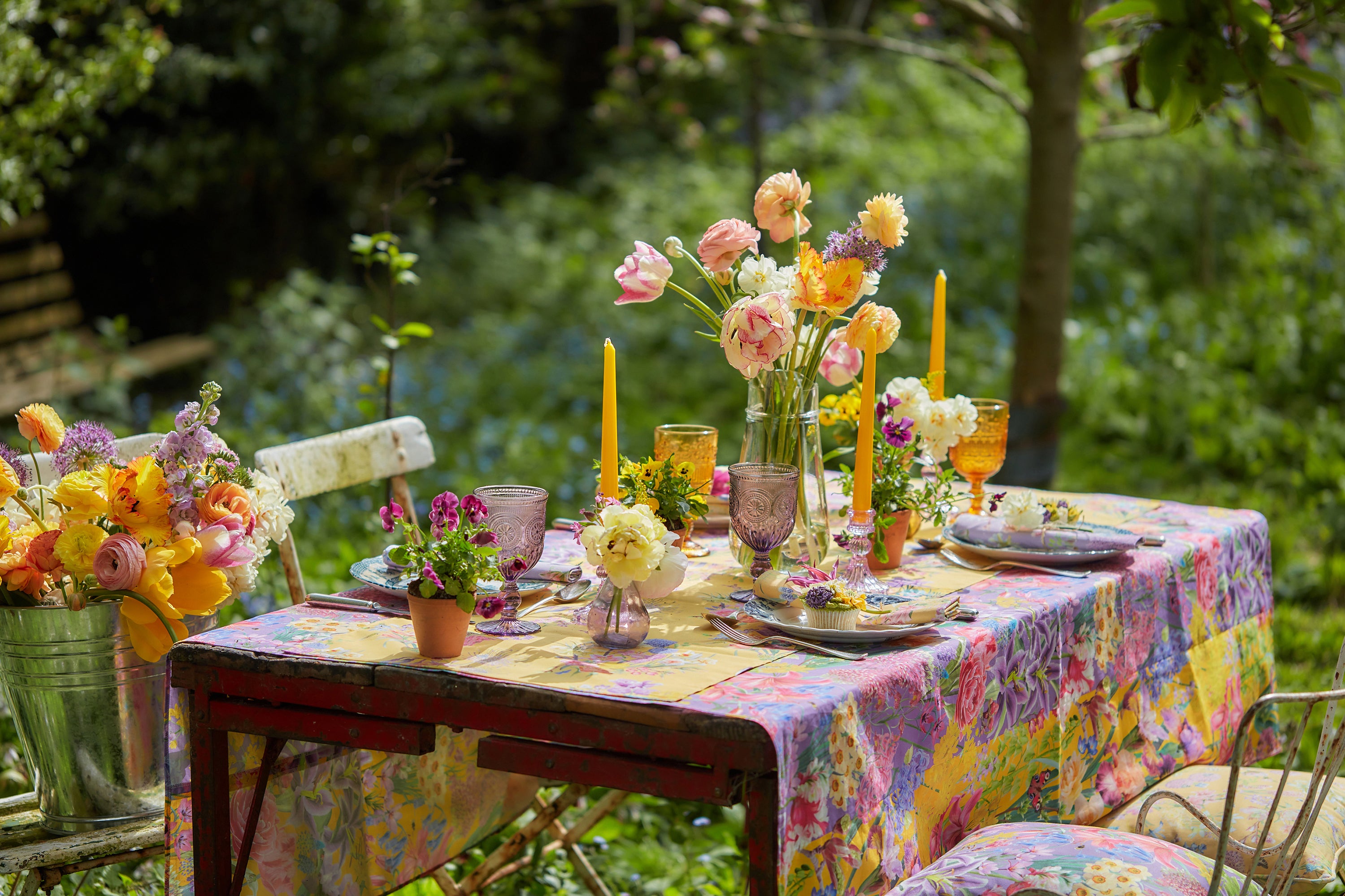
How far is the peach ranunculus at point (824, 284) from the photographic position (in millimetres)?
1941

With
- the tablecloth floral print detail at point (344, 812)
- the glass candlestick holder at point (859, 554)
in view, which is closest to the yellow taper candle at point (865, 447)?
the glass candlestick holder at point (859, 554)

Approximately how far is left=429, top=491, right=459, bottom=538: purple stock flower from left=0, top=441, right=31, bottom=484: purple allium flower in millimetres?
766

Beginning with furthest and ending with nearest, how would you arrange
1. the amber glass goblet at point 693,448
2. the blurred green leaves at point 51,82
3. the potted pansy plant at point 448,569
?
1. the blurred green leaves at point 51,82
2. the amber glass goblet at point 693,448
3. the potted pansy plant at point 448,569

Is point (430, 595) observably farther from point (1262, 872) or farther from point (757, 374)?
point (1262, 872)

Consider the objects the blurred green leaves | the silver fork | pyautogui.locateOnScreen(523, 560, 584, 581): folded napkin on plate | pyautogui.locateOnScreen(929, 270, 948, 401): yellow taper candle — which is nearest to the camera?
the silver fork

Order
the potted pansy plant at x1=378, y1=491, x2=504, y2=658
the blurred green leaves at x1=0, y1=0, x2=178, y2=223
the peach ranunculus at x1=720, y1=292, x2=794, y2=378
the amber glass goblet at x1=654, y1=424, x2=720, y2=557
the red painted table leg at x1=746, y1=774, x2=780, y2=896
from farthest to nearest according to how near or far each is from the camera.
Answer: the blurred green leaves at x1=0, y1=0, x2=178, y2=223 → the amber glass goblet at x1=654, y1=424, x2=720, y2=557 → the peach ranunculus at x1=720, y1=292, x2=794, y2=378 → the potted pansy plant at x1=378, y1=491, x2=504, y2=658 → the red painted table leg at x1=746, y1=774, x2=780, y2=896

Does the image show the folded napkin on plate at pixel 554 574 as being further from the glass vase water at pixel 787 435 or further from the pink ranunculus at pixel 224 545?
the pink ranunculus at pixel 224 545

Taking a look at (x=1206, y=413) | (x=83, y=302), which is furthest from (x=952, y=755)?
(x=83, y=302)

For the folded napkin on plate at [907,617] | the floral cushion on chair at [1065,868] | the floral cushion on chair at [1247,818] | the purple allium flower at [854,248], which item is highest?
the purple allium flower at [854,248]

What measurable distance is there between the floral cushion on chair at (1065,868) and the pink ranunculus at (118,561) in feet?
3.93

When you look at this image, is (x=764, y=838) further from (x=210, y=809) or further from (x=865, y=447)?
(x=210, y=809)

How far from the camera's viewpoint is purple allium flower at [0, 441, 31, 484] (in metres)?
2.04

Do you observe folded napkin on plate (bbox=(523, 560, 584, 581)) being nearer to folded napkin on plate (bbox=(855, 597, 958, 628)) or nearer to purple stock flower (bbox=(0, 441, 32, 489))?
folded napkin on plate (bbox=(855, 597, 958, 628))

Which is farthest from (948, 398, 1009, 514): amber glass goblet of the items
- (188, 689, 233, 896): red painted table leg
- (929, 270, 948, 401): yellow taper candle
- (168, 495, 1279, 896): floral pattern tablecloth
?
(188, 689, 233, 896): red painted table leg
